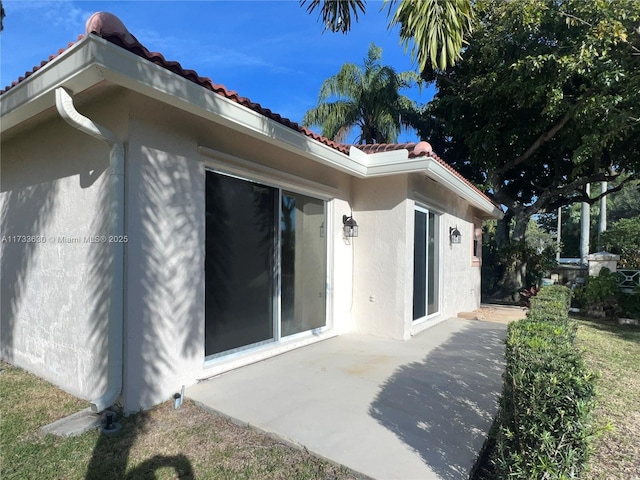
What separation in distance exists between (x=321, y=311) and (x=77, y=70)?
5.54 m

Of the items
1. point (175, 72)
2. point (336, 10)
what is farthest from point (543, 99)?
point (175, 72)

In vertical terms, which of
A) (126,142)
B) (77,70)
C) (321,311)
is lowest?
(321,311)

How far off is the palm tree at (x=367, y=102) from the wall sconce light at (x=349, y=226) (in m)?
13.1

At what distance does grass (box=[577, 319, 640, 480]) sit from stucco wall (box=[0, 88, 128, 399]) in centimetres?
505

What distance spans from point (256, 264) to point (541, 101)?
13528 millimetres

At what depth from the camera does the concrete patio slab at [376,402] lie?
329cm

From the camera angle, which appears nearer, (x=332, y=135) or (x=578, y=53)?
(x=578, y=53)

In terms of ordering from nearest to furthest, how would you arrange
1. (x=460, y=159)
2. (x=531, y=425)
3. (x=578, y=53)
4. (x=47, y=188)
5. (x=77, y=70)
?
(x=531, y=425), (x=77, y=70), (x=47, y=188), (x=578, y=53), (x=460, y=159)

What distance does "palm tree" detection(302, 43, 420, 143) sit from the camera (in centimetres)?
1978

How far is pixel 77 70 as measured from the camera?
353 cm

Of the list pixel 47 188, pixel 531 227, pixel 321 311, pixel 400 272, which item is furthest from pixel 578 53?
pixel 531 227

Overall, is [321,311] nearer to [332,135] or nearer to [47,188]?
[47,188]

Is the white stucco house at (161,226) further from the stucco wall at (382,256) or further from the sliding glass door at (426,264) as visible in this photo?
the sliding glass door at (426,264)

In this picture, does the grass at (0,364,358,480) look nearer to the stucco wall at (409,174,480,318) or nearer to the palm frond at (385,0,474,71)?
the palm frond at (385,0,474,71)
